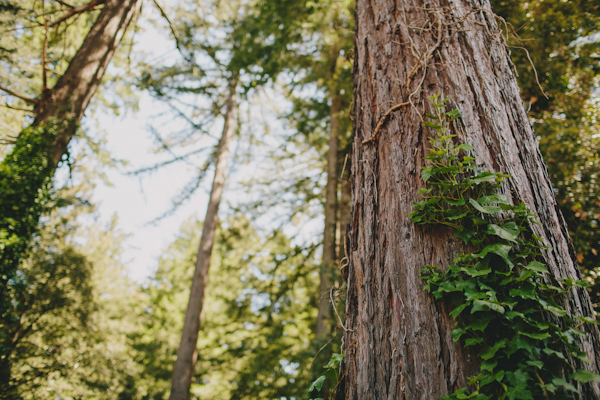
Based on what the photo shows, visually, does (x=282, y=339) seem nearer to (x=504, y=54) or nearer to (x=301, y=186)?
(x=301, y=186)

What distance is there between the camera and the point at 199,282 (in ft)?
25.6

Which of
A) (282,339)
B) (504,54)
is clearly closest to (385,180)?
(504,54)

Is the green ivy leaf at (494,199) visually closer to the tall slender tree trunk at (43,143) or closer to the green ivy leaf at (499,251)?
the green ivy leaf at (499,251)

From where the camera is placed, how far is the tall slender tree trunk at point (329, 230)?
6504 mm

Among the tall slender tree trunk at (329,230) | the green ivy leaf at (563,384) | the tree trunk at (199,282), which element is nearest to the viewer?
the green ivy leaf at (563,384)

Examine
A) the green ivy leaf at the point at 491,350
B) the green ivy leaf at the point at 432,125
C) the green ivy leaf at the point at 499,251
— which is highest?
the green ivy leaf at the point at 432,125

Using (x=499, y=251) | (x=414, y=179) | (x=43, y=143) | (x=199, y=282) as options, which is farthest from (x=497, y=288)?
(x=199, y=282)

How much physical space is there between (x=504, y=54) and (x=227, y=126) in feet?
29.8

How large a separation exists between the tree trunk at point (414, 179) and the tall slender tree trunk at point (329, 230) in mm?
4975

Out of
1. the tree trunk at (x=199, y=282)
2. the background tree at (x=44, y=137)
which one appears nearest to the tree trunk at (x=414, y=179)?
the background tree at (x=44, y=137)

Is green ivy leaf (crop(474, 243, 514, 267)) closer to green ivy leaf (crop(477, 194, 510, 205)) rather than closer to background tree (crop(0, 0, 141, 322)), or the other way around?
green ivy leaf (crop(477, 194, 510, 205))

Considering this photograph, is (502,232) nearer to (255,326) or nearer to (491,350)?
(491,350)

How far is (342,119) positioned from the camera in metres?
8.20

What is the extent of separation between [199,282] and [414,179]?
7.36m
